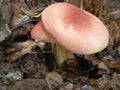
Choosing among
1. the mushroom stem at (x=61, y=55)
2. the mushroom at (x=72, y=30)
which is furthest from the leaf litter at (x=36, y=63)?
the mushroom at (x=72, y=30)

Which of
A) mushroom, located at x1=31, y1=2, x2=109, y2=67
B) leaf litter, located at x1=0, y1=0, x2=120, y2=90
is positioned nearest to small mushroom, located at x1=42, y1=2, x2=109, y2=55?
mushroom, located at x1=31, y1=2, x2=109, y2=67

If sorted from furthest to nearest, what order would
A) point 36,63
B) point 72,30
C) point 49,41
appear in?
point 36,63 → point 49,41 → point 72,30

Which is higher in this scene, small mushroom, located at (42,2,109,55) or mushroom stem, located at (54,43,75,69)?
small mushroom, located at (42,2,109,55)

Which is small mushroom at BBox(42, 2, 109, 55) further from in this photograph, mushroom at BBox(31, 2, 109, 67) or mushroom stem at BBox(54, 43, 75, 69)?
mushroom stem at BBox(54, 43, 75, 69)

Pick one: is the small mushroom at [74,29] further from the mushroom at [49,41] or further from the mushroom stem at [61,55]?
the mushroom stem at [61,55]

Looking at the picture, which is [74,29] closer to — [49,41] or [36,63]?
[49,41]

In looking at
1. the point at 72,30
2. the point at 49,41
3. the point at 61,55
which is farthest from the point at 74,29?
the point at 61,55

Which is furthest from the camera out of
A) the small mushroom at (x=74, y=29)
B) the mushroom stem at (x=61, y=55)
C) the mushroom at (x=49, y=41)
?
the mushroom stem at (x=61, y=55)

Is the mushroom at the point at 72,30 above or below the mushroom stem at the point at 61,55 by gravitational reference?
above

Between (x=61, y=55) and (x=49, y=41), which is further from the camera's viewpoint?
(x=61, y=55)
